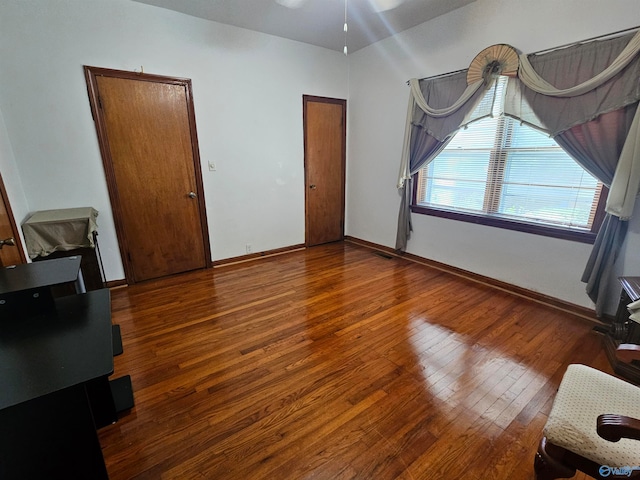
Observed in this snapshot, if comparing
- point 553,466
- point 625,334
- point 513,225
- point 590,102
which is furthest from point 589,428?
point 590,102

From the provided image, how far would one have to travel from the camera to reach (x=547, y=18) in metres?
2.47

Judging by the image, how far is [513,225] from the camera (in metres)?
2.98

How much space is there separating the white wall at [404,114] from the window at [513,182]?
5.9 inches

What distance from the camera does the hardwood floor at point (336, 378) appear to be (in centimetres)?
140

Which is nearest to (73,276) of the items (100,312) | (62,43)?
(100,312)

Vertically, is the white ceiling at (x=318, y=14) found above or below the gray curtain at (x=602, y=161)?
above

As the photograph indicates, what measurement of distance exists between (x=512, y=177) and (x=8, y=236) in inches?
168

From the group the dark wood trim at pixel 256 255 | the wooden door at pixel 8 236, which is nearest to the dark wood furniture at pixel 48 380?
the wooden door at pixel 8 236

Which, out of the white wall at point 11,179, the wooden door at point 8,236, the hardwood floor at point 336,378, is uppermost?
the white wall at point 11,179

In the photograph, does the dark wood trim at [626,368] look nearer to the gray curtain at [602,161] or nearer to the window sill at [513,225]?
the gray curtain at [602,161]

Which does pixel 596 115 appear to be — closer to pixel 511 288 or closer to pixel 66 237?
pixel 511 288

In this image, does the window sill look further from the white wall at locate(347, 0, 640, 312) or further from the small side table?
the small side table

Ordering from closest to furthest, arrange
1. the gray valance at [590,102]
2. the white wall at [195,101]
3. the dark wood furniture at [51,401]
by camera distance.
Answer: the dark wood furniture at [51,401] → the gray valance at [590,102] → the white wall at [195,101]

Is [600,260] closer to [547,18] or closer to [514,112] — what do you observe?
[514,112]
